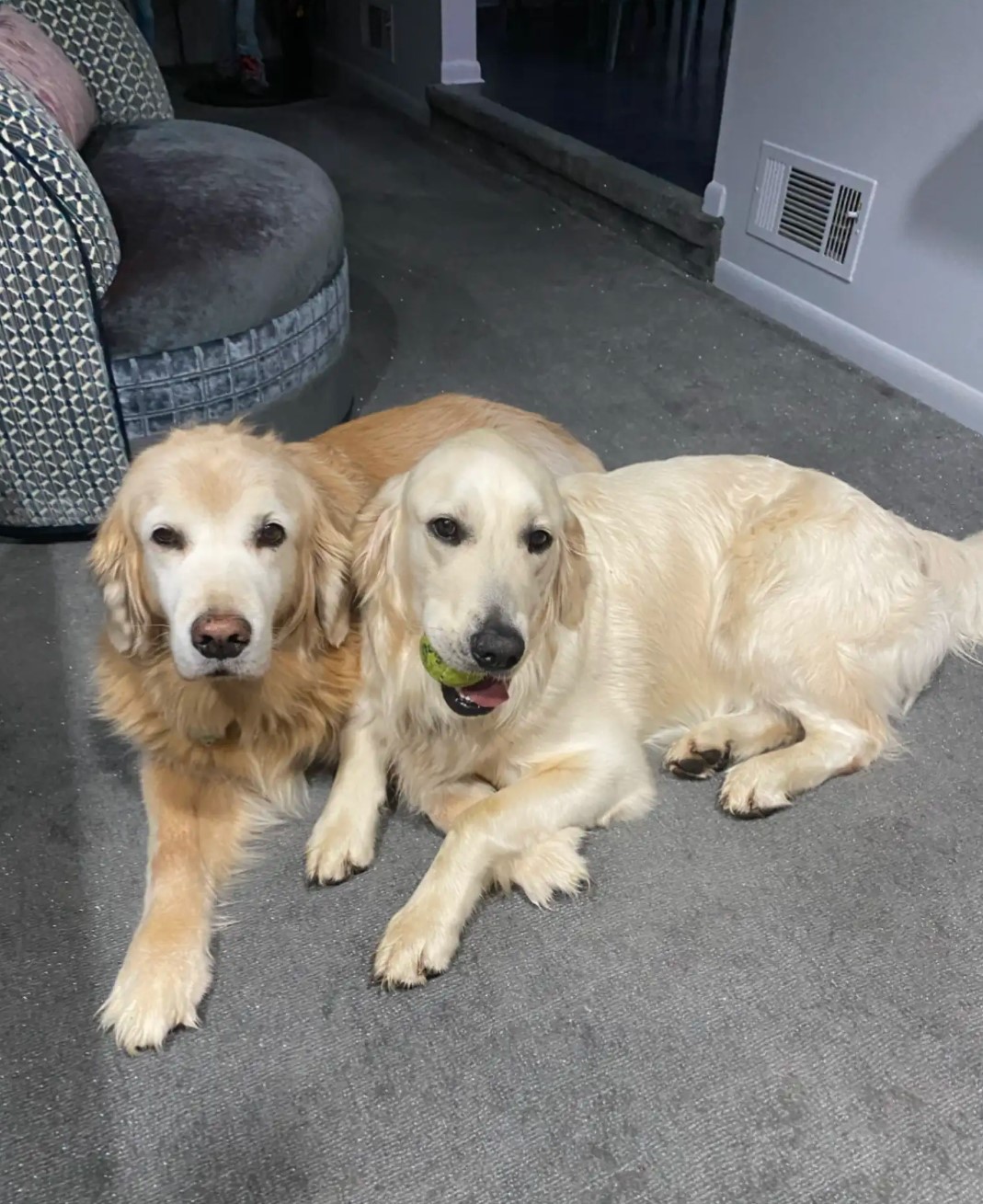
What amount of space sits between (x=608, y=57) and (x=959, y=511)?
5.40 meters

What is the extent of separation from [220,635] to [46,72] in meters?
1.89

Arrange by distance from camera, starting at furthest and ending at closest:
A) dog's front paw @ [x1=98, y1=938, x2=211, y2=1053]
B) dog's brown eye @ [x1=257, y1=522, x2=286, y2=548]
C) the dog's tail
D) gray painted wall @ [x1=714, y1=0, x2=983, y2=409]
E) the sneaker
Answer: the sneaker < gray painted wall @ [x1=714, y1=0, x2=983, y2=409] < the dog's tail < dog's brown eye @ [x1=257, y1=522, x2=286, y2=548] < dog's front paw @ [x1=98, y1=938, x2=211, y2=1053]

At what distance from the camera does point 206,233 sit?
6.95 ft

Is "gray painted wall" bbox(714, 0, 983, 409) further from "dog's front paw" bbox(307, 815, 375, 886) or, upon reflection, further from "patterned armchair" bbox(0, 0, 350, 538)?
"dog's front paw" bbox(307, 815, 375, 886)

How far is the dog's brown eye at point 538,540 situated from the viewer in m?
1.27

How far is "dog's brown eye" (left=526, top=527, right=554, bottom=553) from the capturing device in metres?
1.27

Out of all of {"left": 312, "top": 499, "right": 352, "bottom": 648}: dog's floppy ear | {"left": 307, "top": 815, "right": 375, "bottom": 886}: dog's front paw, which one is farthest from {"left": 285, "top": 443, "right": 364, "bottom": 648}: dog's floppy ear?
{"left": 307, "top": 815, "right": 375, "bottom": 886}: dog's front paw

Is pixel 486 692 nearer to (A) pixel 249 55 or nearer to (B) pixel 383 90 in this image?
(B) pixel 383 90

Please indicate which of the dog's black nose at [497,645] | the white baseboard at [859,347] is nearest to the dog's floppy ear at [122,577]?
the dog's black nose at [497,645]

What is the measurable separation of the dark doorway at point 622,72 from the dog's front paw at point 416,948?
3.66m

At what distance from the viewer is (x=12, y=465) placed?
2012mm

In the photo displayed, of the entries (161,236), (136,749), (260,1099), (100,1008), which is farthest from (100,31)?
(260,1099)

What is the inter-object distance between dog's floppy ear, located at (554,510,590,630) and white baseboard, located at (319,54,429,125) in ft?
16.3

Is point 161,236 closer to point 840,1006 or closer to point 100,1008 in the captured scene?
point 100,1008
